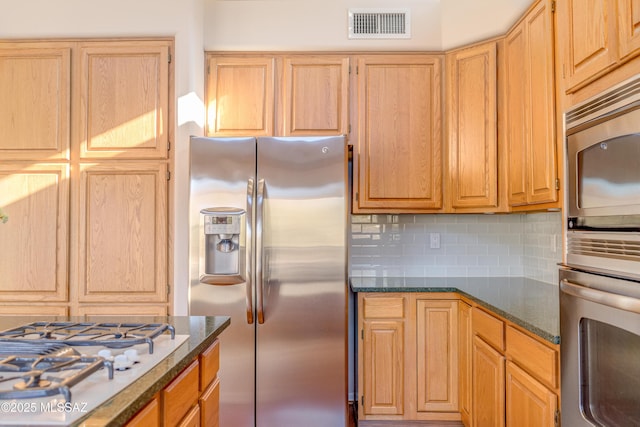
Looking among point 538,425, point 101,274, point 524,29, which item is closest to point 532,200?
point 524,29

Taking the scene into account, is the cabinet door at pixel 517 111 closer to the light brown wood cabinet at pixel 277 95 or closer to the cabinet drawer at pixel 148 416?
the light brown wood cabinet at pixel 277 95

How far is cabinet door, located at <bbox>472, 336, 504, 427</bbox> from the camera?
1.84 m

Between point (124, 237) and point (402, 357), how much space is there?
1762 millimetres

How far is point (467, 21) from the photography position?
8.03 feet

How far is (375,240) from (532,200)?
1.14 metres

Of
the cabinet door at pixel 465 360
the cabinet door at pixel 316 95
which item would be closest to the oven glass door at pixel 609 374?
the cabinet door at pixel 465 360

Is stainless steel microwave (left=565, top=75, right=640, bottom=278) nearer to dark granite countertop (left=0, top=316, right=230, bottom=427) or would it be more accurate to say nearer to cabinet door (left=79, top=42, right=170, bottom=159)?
dark granite countertop (left=0, top=316, right=230, bottom=427)

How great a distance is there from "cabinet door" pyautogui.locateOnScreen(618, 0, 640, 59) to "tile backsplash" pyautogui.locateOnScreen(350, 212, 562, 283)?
1.82 meters

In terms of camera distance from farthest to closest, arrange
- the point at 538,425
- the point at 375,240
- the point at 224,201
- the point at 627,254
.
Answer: the point at 375,240, the point at 224,201, the point at 538,425, the point at 627,254

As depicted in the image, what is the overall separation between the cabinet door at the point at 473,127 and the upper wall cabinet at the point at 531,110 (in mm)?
101

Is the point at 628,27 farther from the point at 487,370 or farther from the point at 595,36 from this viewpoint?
the point at 487,370

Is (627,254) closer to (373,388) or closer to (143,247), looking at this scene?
(373,388)

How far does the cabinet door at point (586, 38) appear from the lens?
1.25 m

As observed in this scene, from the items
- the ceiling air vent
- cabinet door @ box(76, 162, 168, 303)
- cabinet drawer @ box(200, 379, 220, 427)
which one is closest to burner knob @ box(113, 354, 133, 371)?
cabinet drawer @ box(200, 379, 220, 427)
